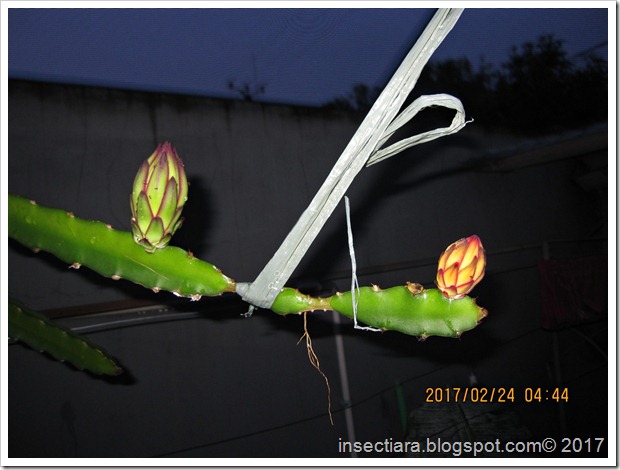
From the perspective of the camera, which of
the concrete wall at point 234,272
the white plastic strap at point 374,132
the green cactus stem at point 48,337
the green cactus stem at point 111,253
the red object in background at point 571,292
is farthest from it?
the red object in background at point 571,292

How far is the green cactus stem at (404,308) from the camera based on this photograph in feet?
1.16

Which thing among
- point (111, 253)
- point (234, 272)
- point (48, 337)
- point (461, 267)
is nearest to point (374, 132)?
point (461, 267)

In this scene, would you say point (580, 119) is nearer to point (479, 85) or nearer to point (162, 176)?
point (479, 85)

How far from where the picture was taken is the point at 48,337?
579 mm

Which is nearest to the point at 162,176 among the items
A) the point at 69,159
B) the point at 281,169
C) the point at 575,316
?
the point at 69,159

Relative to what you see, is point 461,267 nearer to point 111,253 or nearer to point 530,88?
point 111,253

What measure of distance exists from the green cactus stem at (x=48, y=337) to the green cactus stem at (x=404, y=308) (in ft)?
0.97

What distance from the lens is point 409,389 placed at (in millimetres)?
2125

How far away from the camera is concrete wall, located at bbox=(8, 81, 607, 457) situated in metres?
1.33

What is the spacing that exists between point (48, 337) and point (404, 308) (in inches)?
17.5

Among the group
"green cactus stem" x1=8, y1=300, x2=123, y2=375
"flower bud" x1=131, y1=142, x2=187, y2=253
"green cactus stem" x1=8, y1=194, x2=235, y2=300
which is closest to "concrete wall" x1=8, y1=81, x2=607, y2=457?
"green cactus stem" x1=8, y1=300, x2=123, y2=375

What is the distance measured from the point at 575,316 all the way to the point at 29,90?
109 inches

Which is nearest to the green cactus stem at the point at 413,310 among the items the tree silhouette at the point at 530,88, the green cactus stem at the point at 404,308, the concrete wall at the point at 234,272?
the green cactus stem at the point at 404,308

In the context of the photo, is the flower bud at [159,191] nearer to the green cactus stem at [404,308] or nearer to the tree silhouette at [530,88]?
the green cactus stem at [404,308]
